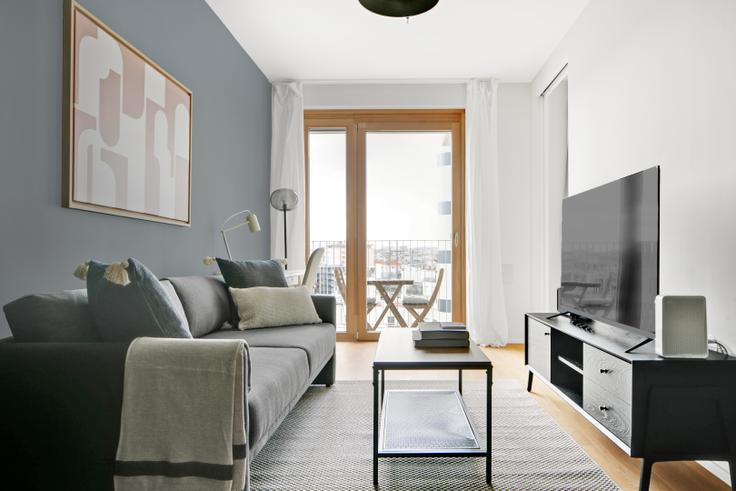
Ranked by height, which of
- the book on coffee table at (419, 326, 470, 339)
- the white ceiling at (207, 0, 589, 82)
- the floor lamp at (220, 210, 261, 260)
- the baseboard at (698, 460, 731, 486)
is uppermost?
the white ceiling at (207, 0, 589, 82)

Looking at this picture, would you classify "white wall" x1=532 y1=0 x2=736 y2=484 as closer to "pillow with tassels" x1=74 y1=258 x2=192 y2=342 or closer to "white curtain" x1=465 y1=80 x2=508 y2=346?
"white curtain" x1=465 y1=80 x2=508 y2=346

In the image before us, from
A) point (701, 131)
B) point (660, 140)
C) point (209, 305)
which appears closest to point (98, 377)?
point (209, 305)

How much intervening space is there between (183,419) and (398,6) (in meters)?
2.07

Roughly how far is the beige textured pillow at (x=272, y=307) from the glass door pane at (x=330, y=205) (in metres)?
2.07

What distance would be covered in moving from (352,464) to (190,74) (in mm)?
2664

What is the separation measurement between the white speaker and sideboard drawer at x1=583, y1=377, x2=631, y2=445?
0.94ft

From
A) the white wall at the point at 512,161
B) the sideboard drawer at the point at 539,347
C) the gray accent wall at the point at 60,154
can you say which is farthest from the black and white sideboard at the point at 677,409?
the white wall at the point at 512,161

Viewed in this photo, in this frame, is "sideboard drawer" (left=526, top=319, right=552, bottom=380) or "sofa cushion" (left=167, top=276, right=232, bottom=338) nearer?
"sofa cushion" (left=167, top=276, right=232, bottom=338)

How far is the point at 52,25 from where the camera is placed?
2.03 meters

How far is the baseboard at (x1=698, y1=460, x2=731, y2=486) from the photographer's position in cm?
206

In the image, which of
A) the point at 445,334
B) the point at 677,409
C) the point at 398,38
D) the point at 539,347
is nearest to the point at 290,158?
the point at 398,38

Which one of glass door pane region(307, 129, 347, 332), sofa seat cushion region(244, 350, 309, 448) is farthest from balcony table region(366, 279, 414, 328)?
sofa seat cushion region(244, 350, 309, 448)

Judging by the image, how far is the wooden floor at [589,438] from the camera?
2.07m

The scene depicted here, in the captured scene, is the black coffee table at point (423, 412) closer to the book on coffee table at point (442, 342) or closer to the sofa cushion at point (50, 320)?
the book on coffee table at point (442, 342)
